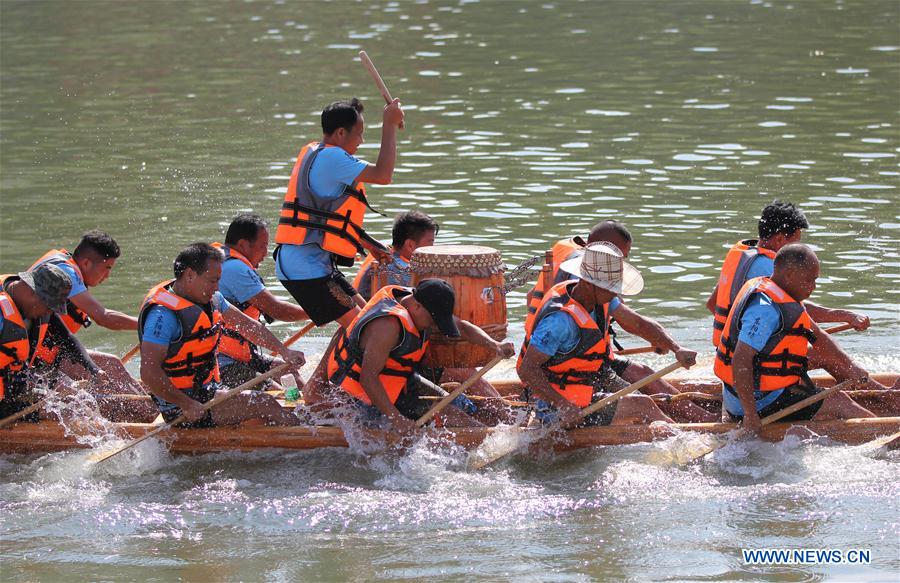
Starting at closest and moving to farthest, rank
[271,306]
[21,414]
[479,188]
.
A: [21,414]
[271,306]
[479,188]

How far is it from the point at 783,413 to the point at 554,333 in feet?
4.72

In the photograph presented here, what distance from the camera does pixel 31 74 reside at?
24.2 metres

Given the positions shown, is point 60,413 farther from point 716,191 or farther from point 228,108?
point 228,108

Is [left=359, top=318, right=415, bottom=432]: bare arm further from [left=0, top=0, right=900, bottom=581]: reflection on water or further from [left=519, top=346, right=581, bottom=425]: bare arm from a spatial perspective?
[left=519, top=346, right=581, bottom=425]: bare arm

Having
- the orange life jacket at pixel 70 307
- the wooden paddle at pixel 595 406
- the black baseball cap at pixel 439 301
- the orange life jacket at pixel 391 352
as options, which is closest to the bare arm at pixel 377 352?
the orange life jacket at pixel 391 352

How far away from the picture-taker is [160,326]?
823 cm

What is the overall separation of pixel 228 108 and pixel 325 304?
12.4 meters

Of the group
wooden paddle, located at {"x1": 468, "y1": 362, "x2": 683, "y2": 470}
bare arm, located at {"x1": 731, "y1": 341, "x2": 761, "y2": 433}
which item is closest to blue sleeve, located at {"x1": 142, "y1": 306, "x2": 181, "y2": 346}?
wooden paddle, located at {"x1": 468, "y1": 362, "x2": 683, "y2": 470}

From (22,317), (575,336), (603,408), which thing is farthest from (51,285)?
(603,408)

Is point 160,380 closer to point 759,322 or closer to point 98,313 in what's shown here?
point 98,313

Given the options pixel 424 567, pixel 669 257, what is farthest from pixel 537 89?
pixel 424 567

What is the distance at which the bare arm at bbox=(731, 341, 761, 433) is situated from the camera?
8.06 meters

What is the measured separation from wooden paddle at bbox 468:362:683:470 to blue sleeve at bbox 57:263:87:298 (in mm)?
2880

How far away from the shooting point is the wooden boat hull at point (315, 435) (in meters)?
8.32
